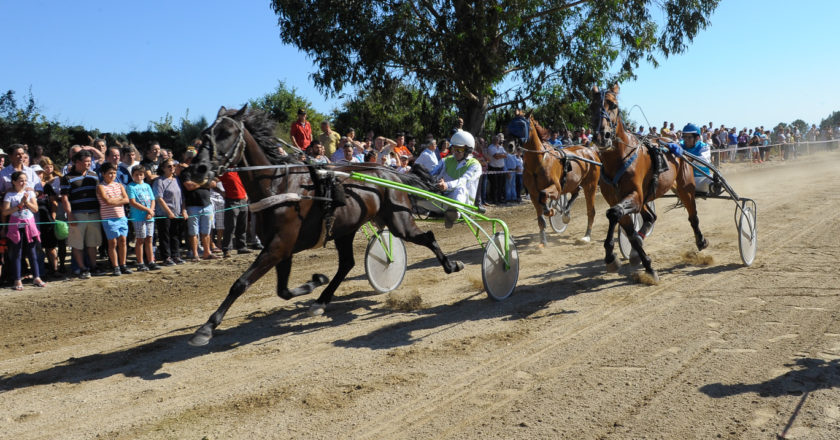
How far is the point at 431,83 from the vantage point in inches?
781

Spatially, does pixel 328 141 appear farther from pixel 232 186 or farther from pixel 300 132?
pixel 232 186

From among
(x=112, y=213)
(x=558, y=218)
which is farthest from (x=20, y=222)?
(x=558, y=218)

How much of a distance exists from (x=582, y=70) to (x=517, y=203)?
556 cm

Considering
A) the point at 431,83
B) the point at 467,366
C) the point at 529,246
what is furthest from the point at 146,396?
the point at 431,83

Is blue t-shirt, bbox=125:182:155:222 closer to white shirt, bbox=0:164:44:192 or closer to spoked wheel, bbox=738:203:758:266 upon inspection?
white shirt, bbox=0:164:44:192

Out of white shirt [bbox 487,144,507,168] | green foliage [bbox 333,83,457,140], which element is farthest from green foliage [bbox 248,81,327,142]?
white shirt [bbox 487,144,507,168]

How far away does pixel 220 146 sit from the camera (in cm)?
543

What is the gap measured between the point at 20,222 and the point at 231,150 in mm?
4370

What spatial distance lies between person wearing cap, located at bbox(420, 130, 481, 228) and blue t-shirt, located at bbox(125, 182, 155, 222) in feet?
14.0

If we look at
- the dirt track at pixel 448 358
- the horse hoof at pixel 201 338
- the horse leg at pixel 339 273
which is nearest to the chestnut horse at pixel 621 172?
the dirt track at pixel 448 358

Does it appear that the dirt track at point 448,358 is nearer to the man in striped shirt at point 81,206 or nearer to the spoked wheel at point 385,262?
the spoked wheel at point 385,262

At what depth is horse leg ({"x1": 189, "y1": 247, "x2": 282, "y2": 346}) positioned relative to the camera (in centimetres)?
534

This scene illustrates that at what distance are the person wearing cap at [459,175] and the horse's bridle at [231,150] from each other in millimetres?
2427

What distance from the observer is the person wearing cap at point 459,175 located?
737cm
